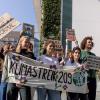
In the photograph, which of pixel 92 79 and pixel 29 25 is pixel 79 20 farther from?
pixel 92 79

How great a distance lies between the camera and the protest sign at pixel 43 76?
9.15 meters

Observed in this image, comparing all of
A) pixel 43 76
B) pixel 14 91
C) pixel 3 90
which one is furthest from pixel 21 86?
pixel 3 90

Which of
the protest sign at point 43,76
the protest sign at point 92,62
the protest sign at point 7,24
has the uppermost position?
the protest sign at point 7,24

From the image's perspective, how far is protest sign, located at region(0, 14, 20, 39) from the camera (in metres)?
11.5

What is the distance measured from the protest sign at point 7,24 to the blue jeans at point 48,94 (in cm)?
257

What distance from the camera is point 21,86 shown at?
9016 millimetres

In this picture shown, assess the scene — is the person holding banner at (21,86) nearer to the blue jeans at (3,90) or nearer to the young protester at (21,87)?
the young protester at (21,87)

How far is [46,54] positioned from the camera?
9.17 metres

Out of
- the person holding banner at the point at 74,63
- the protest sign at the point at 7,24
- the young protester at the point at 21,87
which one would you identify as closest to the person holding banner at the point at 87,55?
the person holding banner at the point at 74,63

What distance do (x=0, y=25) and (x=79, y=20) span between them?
649 inches

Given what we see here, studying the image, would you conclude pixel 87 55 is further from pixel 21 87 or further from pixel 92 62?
pixel 21 87

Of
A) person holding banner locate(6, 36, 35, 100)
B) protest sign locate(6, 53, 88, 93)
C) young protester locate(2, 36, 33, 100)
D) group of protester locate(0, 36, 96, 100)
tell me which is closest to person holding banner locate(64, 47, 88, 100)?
group of protester locate(0, 36, 96, 100)

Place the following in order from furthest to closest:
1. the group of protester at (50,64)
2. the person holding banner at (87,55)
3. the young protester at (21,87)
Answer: the person holding banner at (87,55)
the group of protester at (50,64)
the young protester at (21,87)

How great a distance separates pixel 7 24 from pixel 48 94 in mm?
2971
